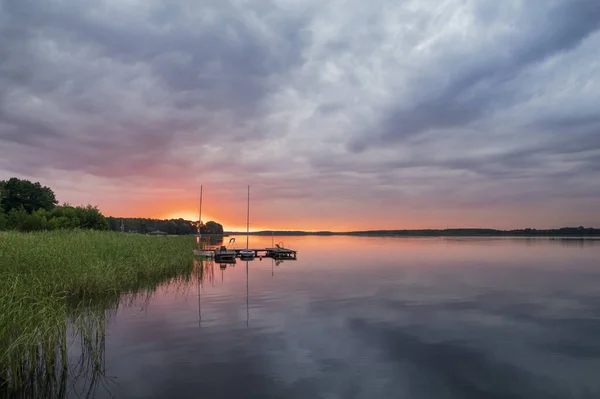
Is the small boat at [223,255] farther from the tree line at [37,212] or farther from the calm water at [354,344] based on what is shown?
the calm water at [354,344]

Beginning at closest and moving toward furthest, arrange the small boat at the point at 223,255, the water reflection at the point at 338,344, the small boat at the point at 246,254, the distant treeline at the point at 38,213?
1. the water reflection at the point at 338,344
2. the distant treeline at the point at 38,213
3. the small boat at the point at 223,255
4. the small boat at the point at 246,254

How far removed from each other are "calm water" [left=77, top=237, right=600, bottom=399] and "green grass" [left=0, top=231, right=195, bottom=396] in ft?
4.34

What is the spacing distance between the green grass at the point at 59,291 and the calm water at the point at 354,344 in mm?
1321

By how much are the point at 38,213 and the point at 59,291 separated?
41.7 m

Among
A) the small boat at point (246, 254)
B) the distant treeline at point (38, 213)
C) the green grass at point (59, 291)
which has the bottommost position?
the small boat at point (246, 254)

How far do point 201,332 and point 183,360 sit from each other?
363 cm

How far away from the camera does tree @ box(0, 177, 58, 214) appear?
6575cm

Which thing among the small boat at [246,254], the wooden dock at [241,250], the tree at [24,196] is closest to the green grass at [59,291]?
the wooden dock at [241,250]

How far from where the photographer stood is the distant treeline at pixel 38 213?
151 feet

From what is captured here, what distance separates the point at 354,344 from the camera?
13.8 m

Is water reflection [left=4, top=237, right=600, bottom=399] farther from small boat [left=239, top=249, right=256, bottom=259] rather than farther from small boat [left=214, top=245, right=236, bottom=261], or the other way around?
small boat [left=239, top=249, right=256, bottom=259]

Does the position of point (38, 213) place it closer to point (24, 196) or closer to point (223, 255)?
point (24, 196)

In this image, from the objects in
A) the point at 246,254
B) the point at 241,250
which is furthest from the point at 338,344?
the point at 241,250

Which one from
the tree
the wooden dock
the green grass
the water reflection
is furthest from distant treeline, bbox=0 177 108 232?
the water reflection
